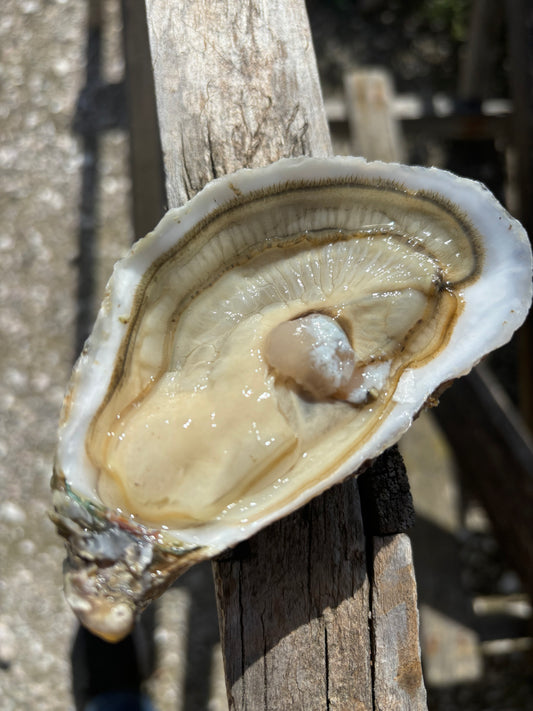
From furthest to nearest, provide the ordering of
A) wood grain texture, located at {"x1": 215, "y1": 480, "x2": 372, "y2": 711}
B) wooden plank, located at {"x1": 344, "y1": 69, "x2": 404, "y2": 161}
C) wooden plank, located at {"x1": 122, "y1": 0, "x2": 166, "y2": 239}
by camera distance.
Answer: wooden plank, located at {"x1": 344, "y1": 69, "x2": 404, "y2": 161} < wooden plank, located at {"x1": 122, "y1": 0, "x2": 166, "y2": 239} < wood grain texture, located at {"x1": 215, "y1": 480, "x2": 372, "y2": 711}

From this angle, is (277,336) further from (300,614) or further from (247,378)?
(300,614)

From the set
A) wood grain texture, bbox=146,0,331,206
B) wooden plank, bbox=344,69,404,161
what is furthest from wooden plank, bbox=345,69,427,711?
wooden plank, bbox=344,69,404,161

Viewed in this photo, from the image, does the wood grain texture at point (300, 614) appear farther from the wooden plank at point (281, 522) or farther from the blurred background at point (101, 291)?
the blurred background at point (101, 291)

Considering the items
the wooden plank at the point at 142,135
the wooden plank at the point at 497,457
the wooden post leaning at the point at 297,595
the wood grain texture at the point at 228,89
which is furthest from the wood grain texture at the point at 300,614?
the wooden plank at the point at 497,457

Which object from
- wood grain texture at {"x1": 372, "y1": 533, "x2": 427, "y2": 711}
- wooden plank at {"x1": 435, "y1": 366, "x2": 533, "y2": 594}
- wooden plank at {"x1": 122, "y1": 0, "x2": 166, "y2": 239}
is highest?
wooden plank at {"x1": 122, "y1": 0, "x2": 166, "y2": 239}

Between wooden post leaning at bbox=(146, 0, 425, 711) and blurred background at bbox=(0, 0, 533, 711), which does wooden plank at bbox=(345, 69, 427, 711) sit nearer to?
wooden post leaning at bbox=(146, 0, 425, 711)

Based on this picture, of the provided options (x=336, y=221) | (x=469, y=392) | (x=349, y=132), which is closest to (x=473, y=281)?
(x=336, y=221)
